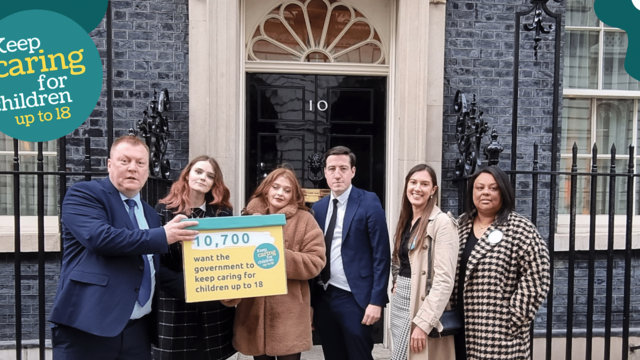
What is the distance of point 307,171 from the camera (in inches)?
208

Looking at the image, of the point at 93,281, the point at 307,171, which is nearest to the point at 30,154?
the point at 307,171

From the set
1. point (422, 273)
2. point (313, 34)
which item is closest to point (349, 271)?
point (422, 273)

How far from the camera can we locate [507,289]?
286 centimetres

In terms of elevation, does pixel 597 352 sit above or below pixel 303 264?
below

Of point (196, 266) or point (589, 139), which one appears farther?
point (589, 139)

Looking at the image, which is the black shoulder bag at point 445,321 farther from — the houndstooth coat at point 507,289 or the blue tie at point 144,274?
the blue tie at point 144,274

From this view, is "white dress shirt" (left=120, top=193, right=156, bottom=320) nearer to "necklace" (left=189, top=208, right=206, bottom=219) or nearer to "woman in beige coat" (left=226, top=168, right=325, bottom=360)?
"necklace" (left=189, top=208, right=206, bottom=219)

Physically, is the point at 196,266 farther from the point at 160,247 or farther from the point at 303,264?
the point at 303,264

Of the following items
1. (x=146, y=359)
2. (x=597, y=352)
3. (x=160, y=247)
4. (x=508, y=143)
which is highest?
(x=508, y=143)

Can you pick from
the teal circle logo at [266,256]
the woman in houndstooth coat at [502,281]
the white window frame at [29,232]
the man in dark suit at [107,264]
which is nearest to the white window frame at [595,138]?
the woman in houndstooth coat at [502,281]

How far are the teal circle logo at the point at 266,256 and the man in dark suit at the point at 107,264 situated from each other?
1.22 feet

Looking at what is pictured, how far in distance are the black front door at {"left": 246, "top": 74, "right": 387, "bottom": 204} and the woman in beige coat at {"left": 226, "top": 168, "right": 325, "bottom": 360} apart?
2.09m

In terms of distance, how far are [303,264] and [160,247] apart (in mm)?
860

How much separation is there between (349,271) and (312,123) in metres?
2.35
